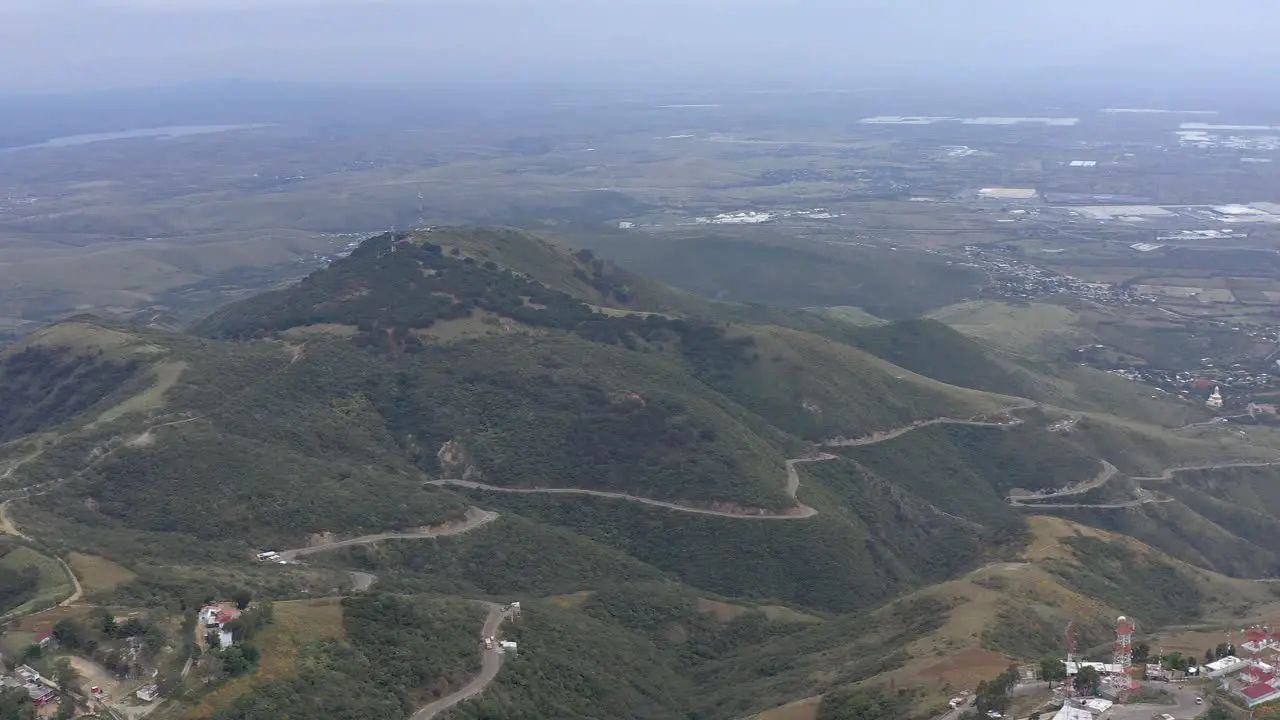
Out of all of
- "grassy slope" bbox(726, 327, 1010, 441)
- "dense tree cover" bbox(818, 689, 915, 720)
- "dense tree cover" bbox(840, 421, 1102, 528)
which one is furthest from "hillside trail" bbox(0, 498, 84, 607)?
"dense tree cover" bbox(840, 421, 1102, 528)

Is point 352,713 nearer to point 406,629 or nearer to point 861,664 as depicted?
point 406,629

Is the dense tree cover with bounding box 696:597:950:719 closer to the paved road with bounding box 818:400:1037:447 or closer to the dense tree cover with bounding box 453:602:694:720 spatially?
the dense tree cover with bounding box 453:602:694:720

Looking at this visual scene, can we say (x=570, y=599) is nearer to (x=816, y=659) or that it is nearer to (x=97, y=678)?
(x=816, y=659)

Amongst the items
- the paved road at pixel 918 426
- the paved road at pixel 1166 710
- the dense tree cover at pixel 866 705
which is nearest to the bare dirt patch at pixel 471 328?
the paved road at pixel 918 426

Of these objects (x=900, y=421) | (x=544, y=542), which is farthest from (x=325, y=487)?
(x=900, y=421)

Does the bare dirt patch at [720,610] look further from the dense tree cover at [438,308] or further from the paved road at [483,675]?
the dense tree cover at [438,308]

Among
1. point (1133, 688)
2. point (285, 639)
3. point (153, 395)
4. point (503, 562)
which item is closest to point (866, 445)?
point (503, 562)

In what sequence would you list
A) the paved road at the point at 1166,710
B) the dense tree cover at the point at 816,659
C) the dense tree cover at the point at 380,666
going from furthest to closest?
the dense tree cover at the point at 816,659
the dense tree cover at the point at 380,666
the paved road at the point at 1166,710
